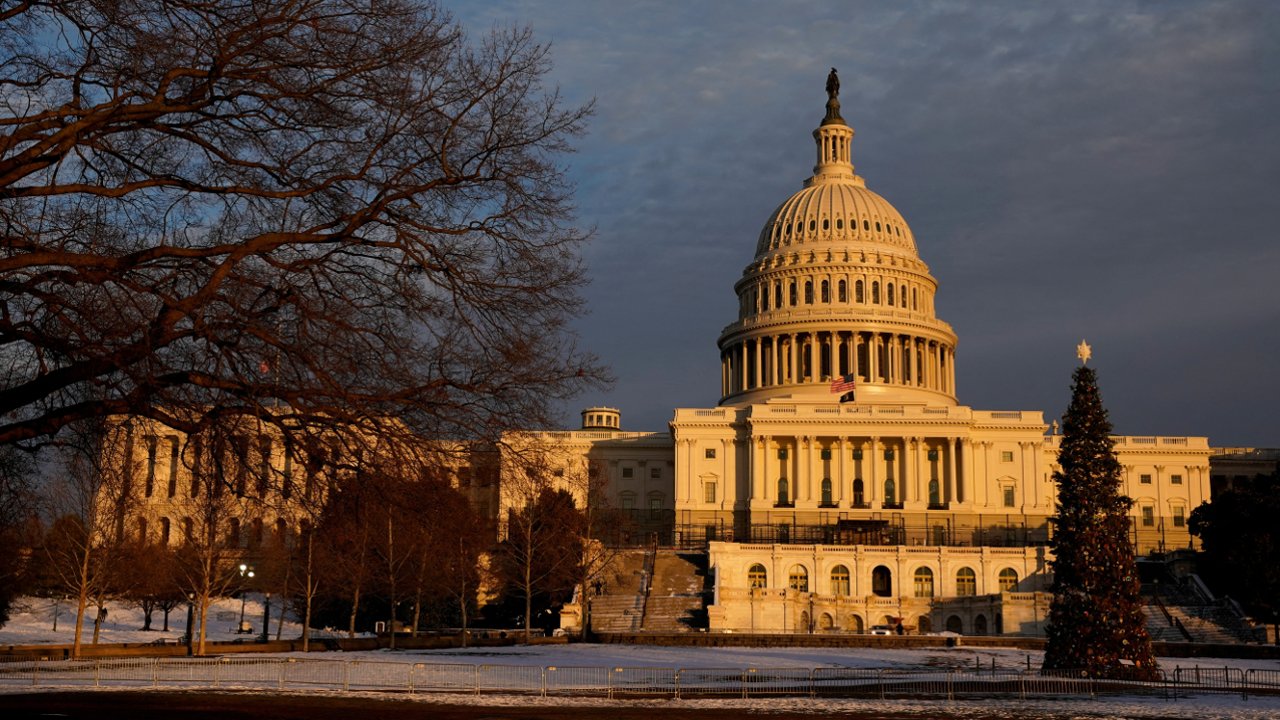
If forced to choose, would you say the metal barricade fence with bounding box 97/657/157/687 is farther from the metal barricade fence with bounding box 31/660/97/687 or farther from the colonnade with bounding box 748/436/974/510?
the colonnade with bounding box 748/436/974/510

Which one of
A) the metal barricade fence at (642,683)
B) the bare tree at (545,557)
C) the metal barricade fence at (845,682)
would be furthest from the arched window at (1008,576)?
the metal barricade fence at (642,683)

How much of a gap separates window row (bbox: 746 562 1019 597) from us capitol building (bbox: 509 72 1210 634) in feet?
0.38

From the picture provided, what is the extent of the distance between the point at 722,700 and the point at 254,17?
2298cm

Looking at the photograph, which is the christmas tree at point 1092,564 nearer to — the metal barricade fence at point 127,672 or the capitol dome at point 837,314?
the metal barricade fence at point 127,672

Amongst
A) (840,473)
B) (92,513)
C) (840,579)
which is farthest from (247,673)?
(840,473)

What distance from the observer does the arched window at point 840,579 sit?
99.1 m

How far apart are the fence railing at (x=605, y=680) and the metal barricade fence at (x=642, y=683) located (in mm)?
41

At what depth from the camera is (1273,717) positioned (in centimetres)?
3052

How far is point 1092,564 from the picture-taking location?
46.2 m

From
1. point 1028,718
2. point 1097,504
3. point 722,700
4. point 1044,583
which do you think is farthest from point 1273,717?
point 1044,583

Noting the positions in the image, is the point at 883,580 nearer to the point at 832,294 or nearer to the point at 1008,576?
the point at 1008,576

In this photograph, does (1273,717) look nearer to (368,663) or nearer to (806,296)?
(368,663)

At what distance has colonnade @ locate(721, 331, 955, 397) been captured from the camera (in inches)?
5482

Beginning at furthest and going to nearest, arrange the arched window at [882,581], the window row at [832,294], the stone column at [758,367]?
1. the window row at [832,294]
2. the stone column at [758,367]
3. the arched window at [882,581]
